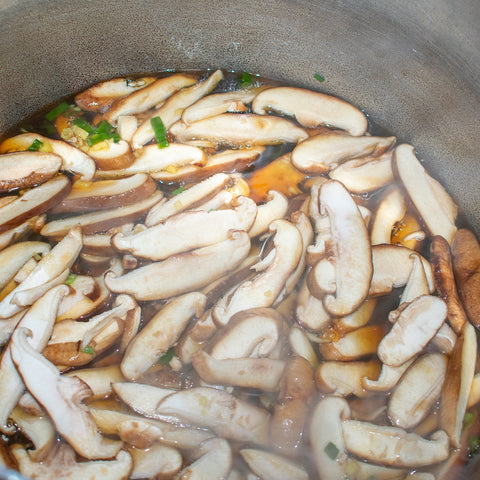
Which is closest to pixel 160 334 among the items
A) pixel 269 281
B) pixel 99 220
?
pixel 269 281

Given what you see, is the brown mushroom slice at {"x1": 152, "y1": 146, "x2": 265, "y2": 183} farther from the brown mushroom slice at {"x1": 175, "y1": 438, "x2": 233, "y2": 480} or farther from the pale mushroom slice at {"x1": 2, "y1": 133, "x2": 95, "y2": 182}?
the brown mushroom slice at {"x1": 175, "y1": 438, "x2": 233, "y2": 480}

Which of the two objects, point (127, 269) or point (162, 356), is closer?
point (162, 356)

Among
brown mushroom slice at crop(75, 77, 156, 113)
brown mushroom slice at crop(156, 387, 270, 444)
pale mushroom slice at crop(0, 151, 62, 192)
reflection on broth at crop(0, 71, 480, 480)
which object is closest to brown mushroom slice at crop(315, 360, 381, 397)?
reflection on broth at crop(0, 71, 480, 480)

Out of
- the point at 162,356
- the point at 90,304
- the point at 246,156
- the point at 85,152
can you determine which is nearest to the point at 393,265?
the point at 246,156

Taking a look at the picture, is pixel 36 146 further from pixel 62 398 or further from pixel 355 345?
pixel 355 345

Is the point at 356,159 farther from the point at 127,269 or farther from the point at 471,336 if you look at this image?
the point at 127,269

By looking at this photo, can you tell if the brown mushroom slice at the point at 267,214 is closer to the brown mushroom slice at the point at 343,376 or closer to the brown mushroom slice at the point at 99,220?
the brown mushroom slice at the point at 99,220
